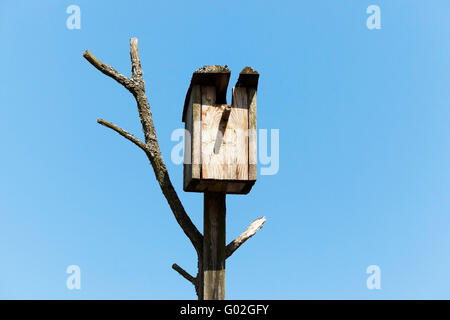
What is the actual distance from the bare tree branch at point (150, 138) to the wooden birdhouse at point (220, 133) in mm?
217

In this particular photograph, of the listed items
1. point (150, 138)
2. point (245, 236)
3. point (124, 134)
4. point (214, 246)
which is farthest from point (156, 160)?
point (245, 236)

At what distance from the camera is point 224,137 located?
161 inches

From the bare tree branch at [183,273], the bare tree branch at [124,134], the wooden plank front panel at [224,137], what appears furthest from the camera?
the bare tree branch at [183,273]

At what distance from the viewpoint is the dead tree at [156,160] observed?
432 cm

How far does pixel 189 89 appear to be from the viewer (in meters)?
4.37

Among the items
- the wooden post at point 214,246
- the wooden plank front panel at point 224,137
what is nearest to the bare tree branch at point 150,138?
the wooden post at point 214,246

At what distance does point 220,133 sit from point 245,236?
0.91 metres

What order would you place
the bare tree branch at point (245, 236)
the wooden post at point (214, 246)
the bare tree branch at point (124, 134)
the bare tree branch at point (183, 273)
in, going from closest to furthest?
the wooden post at point (214, 246) → the bare tree branch at point (245, 236) → the bare tree branch at point (124, 134) → the bare tree branch at point (183, 273)

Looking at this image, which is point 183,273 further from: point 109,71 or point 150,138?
point 109,71

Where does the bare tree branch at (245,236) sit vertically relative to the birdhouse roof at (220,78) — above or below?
below

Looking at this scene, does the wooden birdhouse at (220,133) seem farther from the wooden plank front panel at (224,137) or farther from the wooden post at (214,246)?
the wooden post at (214,246)
